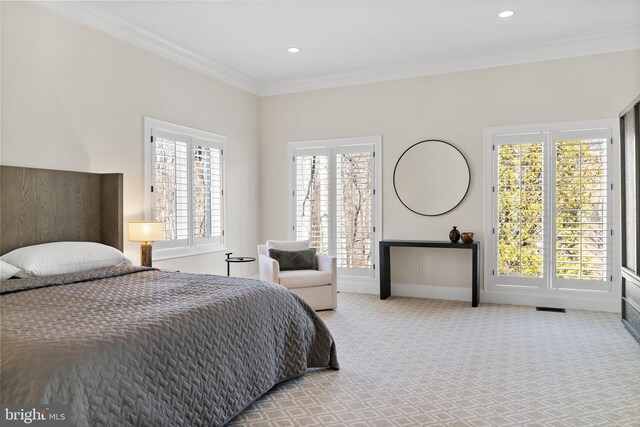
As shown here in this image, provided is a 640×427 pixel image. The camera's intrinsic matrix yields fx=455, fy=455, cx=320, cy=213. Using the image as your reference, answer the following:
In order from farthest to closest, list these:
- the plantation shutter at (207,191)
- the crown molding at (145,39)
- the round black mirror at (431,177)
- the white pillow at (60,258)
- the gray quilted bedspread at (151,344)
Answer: the round black mirror at (431,177) → the plantation shutter at (207,191) → the crown molding at (145,39) → the white pillow at (60,258) → the gray quilted bedspread at (151,344)

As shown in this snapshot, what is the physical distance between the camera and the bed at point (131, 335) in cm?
165

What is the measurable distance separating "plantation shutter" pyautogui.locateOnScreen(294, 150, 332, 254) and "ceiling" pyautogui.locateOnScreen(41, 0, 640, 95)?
3.86 feet

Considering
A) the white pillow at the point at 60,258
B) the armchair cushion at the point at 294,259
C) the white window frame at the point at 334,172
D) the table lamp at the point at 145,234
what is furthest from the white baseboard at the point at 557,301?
the white pillow at the point at 60,258

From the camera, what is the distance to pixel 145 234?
4.15m

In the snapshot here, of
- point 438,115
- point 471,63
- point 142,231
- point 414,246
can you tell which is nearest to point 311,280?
point 414,246

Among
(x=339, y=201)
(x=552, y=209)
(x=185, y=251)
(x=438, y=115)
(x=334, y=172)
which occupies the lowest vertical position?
(x=185, y=251)

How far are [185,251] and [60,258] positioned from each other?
1.90 meters

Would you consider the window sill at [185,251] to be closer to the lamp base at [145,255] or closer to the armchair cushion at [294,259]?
the lamp base at [145,255]

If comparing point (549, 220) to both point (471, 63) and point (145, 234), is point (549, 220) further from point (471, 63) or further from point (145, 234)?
point (145, 234)

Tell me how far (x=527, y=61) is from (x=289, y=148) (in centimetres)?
315

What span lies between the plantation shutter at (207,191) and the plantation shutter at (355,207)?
155cm

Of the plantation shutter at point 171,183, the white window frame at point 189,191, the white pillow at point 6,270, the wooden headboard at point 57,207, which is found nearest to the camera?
the white pillow at point 6,270

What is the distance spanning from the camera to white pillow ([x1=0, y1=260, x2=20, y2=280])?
2918 millimetres

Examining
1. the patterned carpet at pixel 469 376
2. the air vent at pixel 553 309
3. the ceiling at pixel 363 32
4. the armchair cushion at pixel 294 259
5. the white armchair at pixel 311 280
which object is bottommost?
the patterned carpet at pixel 469 376
